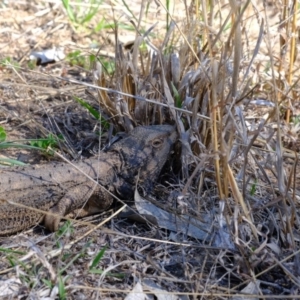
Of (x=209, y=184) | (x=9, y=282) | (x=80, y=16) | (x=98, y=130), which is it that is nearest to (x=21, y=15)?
(x=80, y=16)

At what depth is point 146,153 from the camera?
4512 mm

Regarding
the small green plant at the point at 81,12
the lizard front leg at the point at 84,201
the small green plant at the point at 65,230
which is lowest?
the lizard front leg at the point at 84,201

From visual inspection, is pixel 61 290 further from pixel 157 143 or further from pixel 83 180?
pixel 157 143

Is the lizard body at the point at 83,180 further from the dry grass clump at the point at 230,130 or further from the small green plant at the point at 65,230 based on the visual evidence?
the dry grass clump at the point at 230,130

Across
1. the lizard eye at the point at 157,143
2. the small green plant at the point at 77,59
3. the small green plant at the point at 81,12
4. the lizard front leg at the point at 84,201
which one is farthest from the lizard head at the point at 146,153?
the small green plant at the point at 81,12

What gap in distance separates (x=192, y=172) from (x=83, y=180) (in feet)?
2.31

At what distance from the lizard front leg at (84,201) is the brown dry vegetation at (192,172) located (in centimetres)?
12

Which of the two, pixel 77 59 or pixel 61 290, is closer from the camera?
pixel 61 290

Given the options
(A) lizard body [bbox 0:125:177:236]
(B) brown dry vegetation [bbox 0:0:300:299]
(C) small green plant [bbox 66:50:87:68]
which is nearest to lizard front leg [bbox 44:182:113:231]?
(A) lizard body [bbox 0:125:177:236]

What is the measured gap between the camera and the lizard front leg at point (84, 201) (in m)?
4.26

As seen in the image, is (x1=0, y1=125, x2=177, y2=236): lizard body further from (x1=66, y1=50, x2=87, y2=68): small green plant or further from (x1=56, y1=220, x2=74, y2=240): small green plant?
(x1=66, y1=50, x2=87, y2=68): small green plant

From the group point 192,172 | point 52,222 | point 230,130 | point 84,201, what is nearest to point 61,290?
point 52,222

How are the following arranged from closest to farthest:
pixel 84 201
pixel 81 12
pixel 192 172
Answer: pixel 84 201
pixel 192 172
pixel 81 12

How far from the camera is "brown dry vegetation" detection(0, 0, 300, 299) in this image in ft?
11.2
